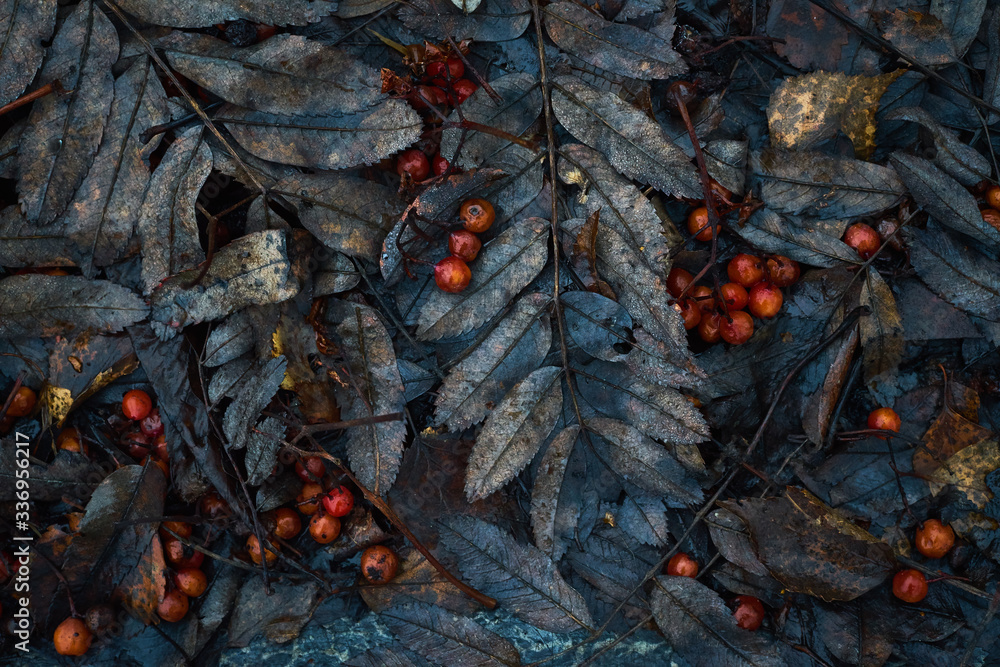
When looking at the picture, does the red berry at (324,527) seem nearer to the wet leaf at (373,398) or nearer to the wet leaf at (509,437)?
the wet leaf at (373,398)

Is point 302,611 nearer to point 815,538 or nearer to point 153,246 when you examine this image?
point 153,246

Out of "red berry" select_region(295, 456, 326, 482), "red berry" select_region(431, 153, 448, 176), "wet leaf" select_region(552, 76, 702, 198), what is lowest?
"red berry" select_region(295, 456, 326, 482)

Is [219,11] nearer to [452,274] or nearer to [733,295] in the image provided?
[452,274]

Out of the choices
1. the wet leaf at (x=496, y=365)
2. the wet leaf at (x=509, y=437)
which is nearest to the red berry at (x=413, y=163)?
the wet leaf at (x=496, y=365)

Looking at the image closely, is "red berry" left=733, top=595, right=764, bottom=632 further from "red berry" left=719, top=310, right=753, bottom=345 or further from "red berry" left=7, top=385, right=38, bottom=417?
"red berry" left=7, top=385, right=38, bottom=417

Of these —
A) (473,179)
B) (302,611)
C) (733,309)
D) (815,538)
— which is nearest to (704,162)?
(733,309)

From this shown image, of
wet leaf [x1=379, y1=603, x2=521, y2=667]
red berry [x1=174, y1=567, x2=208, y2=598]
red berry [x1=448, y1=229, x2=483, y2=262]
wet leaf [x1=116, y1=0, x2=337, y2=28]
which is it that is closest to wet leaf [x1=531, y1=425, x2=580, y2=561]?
wet leaf [x1=379, y1=603, x2=521, y2=667]
